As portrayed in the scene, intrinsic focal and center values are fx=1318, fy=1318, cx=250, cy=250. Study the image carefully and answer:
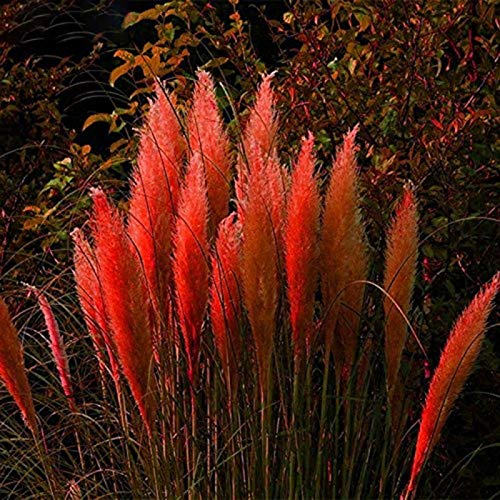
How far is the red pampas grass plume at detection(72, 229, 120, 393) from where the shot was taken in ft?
10.6

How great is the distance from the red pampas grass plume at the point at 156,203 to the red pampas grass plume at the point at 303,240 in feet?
1.00

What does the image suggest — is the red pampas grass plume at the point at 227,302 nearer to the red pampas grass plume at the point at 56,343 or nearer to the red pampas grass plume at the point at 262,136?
the red pampas grass plume at the point at 262,136

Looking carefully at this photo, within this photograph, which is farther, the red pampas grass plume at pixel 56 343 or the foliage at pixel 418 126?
the foliage at pixel 418 126

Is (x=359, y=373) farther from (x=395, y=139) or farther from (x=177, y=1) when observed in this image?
(x=177, y=1)

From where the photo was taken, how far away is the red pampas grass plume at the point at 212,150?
10.6 ft

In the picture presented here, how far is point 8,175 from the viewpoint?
544cm

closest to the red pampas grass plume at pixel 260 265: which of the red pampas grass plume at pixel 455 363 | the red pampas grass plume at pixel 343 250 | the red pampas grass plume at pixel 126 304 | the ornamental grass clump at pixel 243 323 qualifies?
the ornamental grass clump at pixel 243 323

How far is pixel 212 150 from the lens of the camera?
3.28 meters

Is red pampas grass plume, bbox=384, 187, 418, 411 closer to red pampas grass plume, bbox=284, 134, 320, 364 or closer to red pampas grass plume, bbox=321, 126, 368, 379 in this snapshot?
red pampas grass plume, bbox=321, 126, 368, 379

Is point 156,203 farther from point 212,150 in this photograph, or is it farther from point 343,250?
point 343,250

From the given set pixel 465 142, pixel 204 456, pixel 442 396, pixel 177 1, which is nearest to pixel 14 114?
pixel 177 1

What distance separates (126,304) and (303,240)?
1.38ft

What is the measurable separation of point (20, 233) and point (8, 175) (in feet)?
1.46

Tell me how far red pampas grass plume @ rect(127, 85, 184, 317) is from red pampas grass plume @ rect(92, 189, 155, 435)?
5.9 inches
